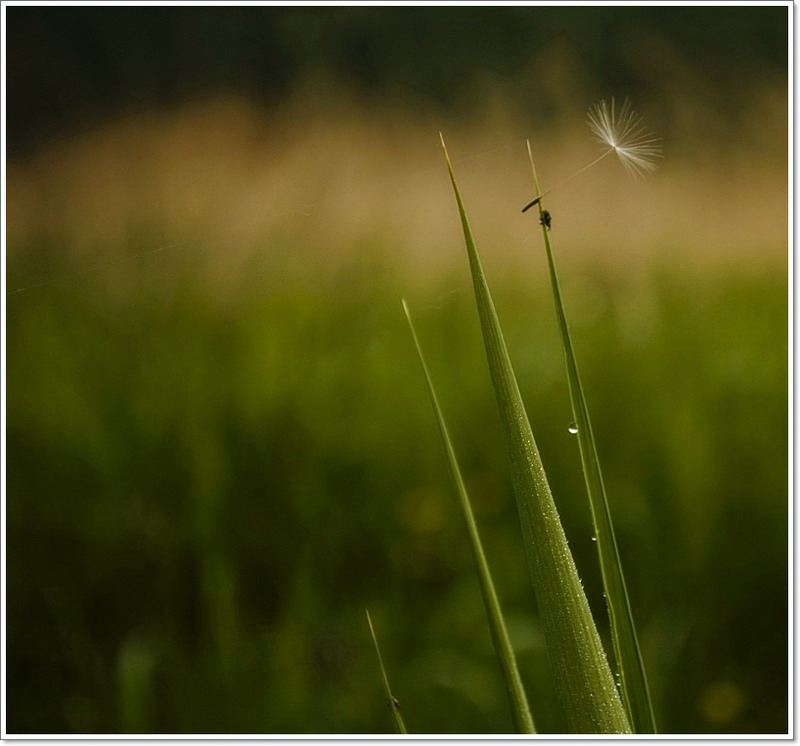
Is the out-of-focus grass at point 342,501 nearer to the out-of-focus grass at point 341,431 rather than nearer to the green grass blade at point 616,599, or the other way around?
the out-of-focus grass at point 341,431

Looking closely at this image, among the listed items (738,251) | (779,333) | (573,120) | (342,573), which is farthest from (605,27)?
(342,573)

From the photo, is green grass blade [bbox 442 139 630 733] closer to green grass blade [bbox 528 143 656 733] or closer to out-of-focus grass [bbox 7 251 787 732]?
green grass blade [bbox 528 143 656 733]

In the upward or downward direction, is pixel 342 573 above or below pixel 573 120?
below

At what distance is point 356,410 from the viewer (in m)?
0.96

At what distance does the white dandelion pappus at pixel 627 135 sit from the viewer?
0.64 metres

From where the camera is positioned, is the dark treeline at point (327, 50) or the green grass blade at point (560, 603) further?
the dark treeline at point (327, 50)

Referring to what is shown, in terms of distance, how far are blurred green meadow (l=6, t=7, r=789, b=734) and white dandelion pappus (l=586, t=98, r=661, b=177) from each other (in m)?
0.04

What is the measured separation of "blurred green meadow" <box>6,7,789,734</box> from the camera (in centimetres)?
87

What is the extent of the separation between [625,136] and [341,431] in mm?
470

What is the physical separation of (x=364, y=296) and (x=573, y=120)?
1.03 ft

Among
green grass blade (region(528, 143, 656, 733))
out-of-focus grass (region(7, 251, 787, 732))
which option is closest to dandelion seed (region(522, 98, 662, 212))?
out-of-focus grass (region(7, 251, 787, 732))

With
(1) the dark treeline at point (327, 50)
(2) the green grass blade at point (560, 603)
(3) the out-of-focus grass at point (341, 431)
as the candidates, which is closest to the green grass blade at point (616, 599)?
(2) the green grass blade at point (560, 603)

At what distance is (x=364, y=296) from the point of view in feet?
3.09

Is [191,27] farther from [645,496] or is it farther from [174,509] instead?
[645,496]
